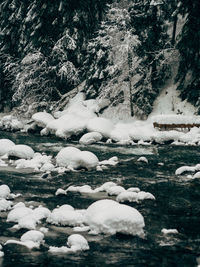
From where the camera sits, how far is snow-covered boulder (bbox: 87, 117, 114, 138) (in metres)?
21.5

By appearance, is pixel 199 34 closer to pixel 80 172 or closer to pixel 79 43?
pixel 79 43

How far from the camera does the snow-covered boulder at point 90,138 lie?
67.6 feet

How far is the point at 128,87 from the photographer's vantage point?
1071 inches

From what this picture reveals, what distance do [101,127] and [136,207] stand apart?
12965 mm

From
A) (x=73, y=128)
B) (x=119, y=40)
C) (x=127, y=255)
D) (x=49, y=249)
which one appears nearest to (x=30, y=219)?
(x=49, y=249)

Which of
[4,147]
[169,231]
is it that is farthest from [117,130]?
[169,231]

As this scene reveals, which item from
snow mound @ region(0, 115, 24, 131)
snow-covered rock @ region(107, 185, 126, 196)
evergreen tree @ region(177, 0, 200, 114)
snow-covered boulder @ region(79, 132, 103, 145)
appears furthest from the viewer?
snow mound @ region(0, 115, 24, 131)

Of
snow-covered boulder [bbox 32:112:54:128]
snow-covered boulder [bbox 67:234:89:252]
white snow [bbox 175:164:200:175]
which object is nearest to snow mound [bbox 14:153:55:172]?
white snow [bbox 175:164:200:175]

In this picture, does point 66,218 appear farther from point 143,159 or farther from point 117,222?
point 143,159

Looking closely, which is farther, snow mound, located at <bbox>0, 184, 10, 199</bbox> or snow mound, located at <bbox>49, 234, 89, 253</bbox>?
snow mound, located at <bbox>0, 184, 10, 199</bbox>

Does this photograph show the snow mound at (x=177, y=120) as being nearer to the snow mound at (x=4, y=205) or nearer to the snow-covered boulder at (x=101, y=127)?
the snow-covered boulder at (x=101, y=127)

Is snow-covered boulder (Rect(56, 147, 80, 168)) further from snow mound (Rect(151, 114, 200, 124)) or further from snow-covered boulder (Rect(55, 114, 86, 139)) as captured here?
snow mound (Rect(151, 114, 200, 124))

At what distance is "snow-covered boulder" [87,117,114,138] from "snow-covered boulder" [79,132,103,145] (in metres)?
0.48

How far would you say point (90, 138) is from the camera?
2073 cm
